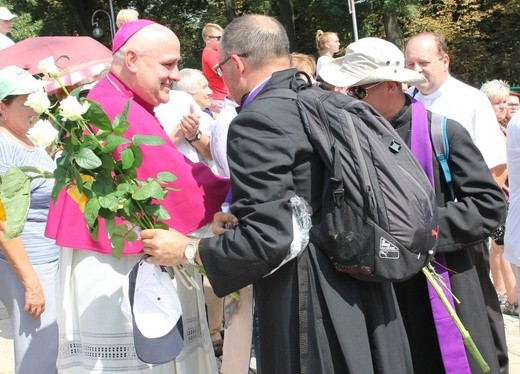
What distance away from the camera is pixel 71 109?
2.61m

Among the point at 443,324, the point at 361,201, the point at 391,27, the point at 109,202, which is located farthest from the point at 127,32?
the point at 391,27

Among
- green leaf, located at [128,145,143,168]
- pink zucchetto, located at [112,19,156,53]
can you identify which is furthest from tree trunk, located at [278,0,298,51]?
green leaf, located at [128,145,143,168]

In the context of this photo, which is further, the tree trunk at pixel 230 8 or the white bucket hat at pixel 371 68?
the tree trunk at pixel 230 8

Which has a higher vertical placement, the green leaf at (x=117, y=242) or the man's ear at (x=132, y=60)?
the man's ear at (x=132, y=60)

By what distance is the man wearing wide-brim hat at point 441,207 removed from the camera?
338 cm

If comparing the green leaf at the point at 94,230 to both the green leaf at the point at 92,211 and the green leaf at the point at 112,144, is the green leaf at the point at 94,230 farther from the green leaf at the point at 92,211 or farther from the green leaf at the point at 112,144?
the green leaf at the point at 112,144

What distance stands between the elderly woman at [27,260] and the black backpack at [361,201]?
1.91 m

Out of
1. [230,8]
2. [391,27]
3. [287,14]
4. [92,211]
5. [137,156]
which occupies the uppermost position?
[137,156]

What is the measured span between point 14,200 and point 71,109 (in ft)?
1.27

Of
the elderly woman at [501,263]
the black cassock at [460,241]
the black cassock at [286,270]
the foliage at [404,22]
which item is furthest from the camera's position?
the foliage at [404,22]

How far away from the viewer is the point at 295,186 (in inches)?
104

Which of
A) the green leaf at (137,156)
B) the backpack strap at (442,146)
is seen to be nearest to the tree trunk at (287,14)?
the backpack strap at (442,146)

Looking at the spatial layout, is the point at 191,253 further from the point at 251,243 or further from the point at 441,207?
the point at 441,207

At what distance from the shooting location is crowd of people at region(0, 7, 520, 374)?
102 inches
